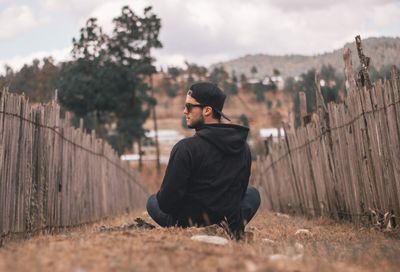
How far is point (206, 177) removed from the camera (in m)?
4.36

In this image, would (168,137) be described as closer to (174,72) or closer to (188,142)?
(174,72)

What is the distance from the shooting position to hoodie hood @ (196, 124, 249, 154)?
432 centimetres

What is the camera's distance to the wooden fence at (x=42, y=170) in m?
4.93

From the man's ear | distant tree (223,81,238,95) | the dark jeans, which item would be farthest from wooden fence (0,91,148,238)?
distant tree (223,81,238,95)

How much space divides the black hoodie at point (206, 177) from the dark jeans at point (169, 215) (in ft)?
0.43

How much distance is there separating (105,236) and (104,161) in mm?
7688

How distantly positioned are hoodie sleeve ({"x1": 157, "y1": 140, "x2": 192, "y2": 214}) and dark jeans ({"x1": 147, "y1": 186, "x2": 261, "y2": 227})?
0.38m

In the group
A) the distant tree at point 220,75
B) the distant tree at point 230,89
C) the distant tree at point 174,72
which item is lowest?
the distant tree at point 230,89

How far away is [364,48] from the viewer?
6445 millimetres

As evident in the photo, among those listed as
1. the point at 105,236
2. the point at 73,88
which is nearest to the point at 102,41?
the point at 73,88

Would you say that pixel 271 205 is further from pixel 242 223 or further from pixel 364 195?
pixel 242 223

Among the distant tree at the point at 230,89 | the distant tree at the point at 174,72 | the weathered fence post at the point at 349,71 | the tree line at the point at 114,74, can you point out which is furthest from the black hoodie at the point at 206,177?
the distant tree at the point at 174,72

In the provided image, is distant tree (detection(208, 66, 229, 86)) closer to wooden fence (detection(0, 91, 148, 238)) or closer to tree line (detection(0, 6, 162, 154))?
tree line (detection(0, 6, 162, 154))

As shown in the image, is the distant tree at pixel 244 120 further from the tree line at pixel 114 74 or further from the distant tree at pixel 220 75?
the distant tree at pixel 220 75
